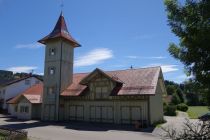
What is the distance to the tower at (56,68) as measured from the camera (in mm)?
32375

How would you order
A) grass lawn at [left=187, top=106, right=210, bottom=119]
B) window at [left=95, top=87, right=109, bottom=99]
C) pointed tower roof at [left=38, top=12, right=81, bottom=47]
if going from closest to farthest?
window at [left=95, top=87, right=109, bottom=99] → pointed tower roof at [left=38, top=12, right=81, bottom=47] → grass lawn at [left=187, top=106, right=210, bottom=119]

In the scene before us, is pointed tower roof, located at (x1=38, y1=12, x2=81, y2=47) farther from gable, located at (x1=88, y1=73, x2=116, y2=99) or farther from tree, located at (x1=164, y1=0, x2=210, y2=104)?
tree, located at (x1=164, y1=0, x2=210, y2=104)

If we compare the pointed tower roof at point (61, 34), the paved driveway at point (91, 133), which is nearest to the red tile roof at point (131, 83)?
the paved driveway at point (91, 133)

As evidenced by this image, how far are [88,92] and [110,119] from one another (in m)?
4.47

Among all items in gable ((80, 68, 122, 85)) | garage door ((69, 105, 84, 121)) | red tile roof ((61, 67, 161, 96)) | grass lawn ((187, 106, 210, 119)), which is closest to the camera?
red tile roof ((61, 67, 161, 96))

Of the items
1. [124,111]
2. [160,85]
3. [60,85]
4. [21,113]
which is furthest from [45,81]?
[160,85]

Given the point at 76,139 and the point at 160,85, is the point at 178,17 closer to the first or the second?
the point at 76,139

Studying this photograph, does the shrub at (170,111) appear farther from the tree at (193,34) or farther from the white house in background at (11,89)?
the tree at (193,34)

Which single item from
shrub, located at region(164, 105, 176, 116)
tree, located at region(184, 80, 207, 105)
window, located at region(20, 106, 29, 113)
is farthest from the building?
tree, located at region(184, 80, 207, 105)

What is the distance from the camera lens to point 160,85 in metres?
30.2

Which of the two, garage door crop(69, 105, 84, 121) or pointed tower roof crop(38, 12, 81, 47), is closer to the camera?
garage door crop(69, 105, 84, 121)

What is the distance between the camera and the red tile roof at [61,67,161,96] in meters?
25.9

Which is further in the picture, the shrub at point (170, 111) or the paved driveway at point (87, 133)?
the shrub at point (170, 111)

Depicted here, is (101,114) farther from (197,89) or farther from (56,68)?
(197,89)
